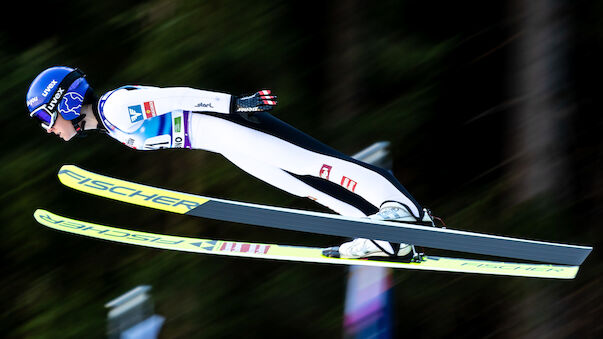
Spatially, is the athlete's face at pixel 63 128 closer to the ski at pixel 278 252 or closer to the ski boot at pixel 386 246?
the ski at pixel 278 252

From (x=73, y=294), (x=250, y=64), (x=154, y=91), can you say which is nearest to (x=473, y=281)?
(x=250, y=64)

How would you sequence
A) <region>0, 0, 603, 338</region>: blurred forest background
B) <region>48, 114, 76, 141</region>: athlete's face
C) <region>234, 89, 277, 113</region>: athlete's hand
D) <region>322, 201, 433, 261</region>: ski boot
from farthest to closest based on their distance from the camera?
<region>0, 0, 603, 338</region>: blurred forest background
<region>48, 114, 76, 141</region>: athlete's face
<region>322, 201, 433, 261</region>: ski boot
<region>234, 89, 277, 113</region>: athlete's hand

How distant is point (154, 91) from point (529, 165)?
238 cm

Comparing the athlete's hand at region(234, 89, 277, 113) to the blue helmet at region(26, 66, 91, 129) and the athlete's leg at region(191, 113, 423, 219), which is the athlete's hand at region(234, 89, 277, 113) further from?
the blue helmet at region(26, 66, 91, 129)

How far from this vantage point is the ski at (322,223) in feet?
12.7

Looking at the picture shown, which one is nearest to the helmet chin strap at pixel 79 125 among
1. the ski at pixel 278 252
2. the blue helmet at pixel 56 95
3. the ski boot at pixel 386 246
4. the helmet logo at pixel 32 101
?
the blue helmet at pixel 56 95

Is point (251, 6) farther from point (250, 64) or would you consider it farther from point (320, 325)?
point (320, 325)

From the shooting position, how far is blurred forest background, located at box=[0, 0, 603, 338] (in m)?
5.51

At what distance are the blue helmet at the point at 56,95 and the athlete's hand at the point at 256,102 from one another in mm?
668

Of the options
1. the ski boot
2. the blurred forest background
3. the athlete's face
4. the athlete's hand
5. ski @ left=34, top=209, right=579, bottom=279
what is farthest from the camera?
the blurred forest background

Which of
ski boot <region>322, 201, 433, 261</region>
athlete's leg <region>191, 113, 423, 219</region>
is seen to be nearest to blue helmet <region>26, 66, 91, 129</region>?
athlete's leg <region>191, 113, 423, 219</region>

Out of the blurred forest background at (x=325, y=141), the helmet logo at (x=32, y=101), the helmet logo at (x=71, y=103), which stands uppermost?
the helmet logo at (x=32, y=101)

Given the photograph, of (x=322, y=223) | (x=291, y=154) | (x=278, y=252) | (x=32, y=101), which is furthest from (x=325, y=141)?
(x=32, y=101)

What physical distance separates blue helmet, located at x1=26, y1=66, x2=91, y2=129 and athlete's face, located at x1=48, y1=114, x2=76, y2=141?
0.06ft
